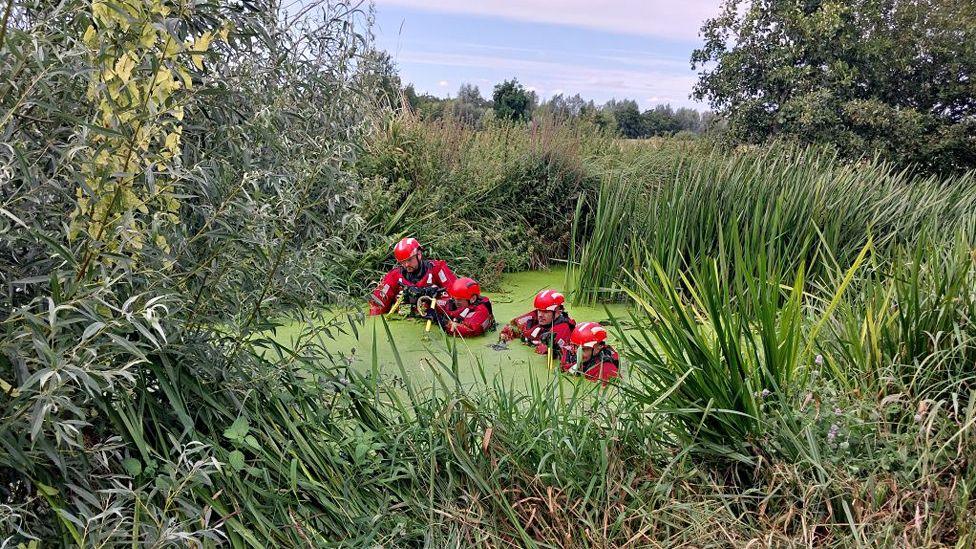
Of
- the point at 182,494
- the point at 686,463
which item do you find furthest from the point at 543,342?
the point at 182,494

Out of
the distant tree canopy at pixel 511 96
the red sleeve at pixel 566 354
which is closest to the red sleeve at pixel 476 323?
the red sleeve at pixel 566 354

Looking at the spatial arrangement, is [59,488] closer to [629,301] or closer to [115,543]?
[115,543]

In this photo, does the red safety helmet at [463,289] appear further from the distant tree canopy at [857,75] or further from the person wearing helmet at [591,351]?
the distant tree canopy at [857,75]

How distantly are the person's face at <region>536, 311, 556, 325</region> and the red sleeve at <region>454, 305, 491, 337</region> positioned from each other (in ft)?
1.21

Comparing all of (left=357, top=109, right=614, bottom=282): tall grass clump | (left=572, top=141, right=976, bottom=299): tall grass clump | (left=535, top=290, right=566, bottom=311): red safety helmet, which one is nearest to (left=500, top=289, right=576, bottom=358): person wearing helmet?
(left=535, top=290, right=566, bottom=311): red safety helmet

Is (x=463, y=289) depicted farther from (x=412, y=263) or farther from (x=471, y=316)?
(x=412, y=263)

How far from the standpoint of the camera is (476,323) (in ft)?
12.9

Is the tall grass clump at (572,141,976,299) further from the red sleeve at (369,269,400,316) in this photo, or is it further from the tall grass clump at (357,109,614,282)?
the red sleeve at (369,269,400,316)

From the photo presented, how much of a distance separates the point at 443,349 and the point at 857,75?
1009cm

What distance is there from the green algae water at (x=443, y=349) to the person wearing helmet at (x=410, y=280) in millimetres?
124

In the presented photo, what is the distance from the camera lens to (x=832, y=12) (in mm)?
10477

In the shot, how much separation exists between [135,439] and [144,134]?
66 centimetres

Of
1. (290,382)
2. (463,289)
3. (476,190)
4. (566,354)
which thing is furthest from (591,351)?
(476,190)

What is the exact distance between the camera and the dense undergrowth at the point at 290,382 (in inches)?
52.5
